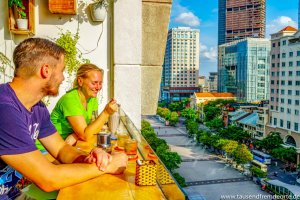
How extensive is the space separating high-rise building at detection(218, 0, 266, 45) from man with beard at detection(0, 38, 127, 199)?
8100cm

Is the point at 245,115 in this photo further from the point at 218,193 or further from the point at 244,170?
the point at 218,193

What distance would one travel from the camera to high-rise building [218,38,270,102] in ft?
170

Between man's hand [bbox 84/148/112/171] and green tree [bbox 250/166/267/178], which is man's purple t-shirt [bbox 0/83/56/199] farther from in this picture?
green tree [bbox 250/166/267/178]

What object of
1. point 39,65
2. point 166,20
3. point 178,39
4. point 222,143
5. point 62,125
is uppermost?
point 178,39

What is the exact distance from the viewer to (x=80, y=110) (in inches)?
77.3

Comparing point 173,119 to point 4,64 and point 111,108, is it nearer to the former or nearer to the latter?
point 4,64

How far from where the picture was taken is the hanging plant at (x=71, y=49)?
2979 millimetres

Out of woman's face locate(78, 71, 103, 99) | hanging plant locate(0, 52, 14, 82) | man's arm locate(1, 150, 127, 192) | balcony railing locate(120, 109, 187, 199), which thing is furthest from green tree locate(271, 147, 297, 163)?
man's arm locate(1, 150, 127, 192)

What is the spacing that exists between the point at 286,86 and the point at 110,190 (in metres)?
33.6

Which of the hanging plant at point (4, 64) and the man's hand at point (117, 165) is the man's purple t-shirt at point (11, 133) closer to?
the man's hand at point (117, 165)

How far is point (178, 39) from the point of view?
7525 centimetres

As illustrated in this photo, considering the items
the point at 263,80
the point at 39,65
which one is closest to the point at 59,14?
the point at 39,65

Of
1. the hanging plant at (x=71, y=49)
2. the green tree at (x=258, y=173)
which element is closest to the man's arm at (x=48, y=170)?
the hanging plant at (x=71, y=49)

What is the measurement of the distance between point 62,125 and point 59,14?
4.42 feet
